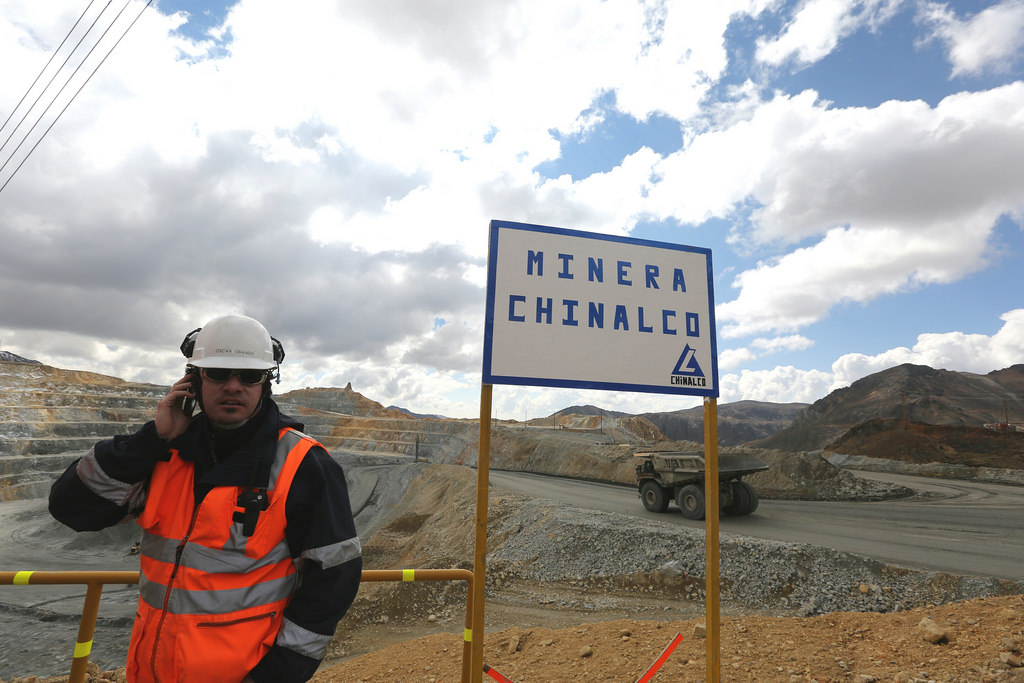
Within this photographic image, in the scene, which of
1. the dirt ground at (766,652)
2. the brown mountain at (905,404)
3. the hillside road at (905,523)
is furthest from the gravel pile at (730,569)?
the brown mountain at (905,404)

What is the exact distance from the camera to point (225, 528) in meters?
1.75

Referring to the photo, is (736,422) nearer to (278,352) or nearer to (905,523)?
(905,523)

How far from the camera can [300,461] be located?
1866 mm

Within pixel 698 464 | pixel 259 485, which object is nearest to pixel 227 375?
pixel 259 485

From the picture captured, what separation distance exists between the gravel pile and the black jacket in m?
7.40

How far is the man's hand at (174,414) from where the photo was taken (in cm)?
193

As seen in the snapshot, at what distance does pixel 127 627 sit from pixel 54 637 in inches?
61.2

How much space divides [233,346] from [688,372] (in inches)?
102

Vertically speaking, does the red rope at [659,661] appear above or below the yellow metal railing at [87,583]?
below

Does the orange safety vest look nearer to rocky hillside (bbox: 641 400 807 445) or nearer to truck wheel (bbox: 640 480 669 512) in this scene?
truck wheel (bbox: 640 480 669 512)

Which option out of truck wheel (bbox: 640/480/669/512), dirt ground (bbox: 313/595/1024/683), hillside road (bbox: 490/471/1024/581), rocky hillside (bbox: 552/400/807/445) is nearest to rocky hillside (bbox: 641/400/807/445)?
rocky hillside (bbox: 552/400/807/445)

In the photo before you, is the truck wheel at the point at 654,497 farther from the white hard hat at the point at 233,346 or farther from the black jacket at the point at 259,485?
the white hard hat at the point at 233,346

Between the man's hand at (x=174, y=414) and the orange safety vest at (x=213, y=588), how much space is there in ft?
0.82

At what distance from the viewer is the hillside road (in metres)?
9.21
